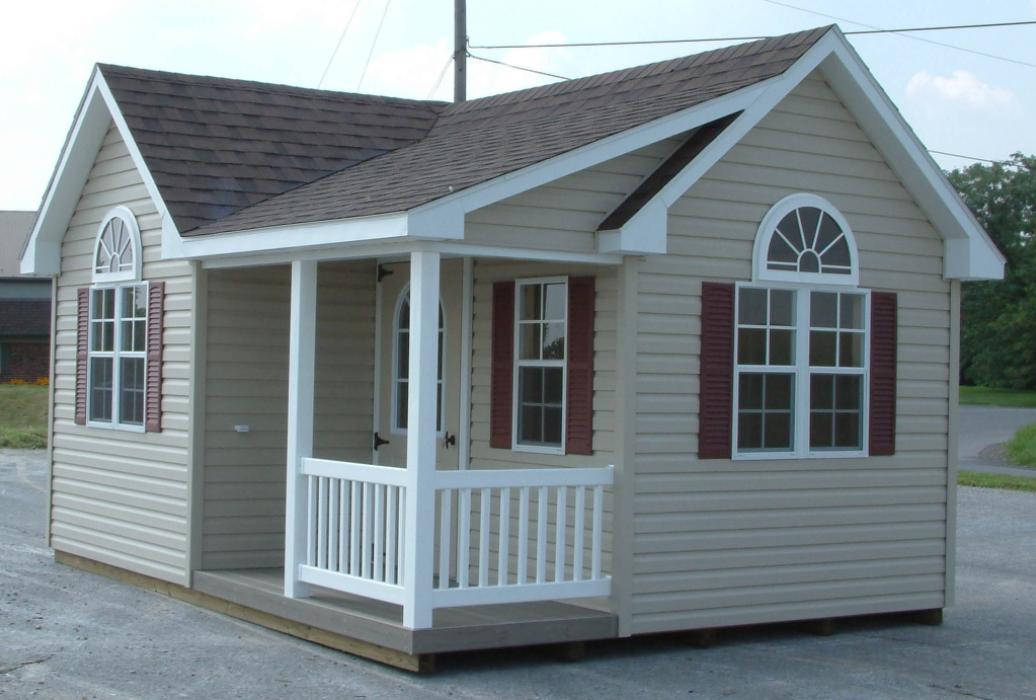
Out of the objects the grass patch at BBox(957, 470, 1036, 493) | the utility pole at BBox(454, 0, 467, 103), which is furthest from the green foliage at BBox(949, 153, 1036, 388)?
the utility pole at BBox(454, 0, 467, 103)

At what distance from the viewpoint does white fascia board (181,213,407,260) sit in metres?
8.66

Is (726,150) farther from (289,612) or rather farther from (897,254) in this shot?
(289,612)

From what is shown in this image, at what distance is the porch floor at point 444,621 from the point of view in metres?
8.62

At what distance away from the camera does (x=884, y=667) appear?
9.36 m

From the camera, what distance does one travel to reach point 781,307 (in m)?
10.2

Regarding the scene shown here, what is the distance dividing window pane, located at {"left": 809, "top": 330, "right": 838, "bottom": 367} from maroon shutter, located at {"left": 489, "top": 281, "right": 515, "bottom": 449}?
2073 mm

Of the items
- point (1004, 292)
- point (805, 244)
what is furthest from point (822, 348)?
point (1004, 292)

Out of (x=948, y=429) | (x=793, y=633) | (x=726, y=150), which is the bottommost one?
(x=793, y=633)

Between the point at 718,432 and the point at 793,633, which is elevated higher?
the point at 718,432

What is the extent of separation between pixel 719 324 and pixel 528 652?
248cm

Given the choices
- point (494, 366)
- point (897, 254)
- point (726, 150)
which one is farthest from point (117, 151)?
point (897, 254)

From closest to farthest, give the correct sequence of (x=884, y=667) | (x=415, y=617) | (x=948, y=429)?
(x=415, y=617)
(x=884, y=667)
(x=948, y=429)

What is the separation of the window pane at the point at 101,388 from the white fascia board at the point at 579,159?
4962 millimetres

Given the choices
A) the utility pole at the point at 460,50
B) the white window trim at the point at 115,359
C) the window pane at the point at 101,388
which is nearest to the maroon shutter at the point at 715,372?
the white window trim at the point at 115,359
